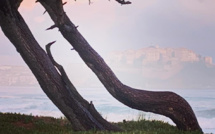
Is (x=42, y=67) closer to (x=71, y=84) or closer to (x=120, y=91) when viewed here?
(x=71, y=84)

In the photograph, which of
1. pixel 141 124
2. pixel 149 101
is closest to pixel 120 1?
pixel 149 101

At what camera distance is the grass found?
16.0 metres

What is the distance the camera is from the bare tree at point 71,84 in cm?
1539

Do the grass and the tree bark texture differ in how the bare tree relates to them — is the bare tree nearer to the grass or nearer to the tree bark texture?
the tree bark texture

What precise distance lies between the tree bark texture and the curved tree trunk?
5.55ft

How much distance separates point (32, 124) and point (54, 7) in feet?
16.2

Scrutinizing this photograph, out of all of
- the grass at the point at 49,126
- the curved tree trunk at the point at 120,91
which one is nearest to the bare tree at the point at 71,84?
the curved tree trunk at the point at 120,91

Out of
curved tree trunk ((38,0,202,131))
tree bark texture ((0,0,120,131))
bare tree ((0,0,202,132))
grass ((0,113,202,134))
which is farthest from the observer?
curved tree trunk ((38,0,202,131))

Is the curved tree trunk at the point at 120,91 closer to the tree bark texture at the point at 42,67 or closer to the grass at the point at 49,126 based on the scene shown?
the grass at the point at 49,126

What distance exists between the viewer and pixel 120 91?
1712 centimetres

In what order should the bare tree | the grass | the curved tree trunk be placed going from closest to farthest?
the bare tree → the grass → the curved tree trunk

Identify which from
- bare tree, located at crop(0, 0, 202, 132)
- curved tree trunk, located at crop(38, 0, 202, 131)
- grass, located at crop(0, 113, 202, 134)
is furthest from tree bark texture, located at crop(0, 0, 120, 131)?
curved tree trunk, located at crop(38, 0, 202, 131)

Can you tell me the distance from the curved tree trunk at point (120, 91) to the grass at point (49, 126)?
786mm

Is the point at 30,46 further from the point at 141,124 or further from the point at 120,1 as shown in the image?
the point at 141,124
